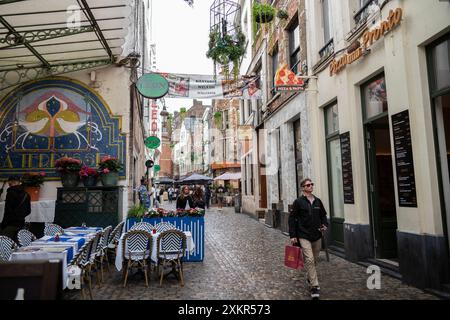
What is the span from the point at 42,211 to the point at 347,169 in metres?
7.74

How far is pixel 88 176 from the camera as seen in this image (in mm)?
9227

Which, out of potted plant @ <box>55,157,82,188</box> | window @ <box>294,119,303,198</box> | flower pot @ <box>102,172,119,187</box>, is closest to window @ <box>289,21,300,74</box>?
window @ <box>294,119,303,198</box>

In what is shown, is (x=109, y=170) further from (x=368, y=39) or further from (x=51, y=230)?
(x=368, y=39)

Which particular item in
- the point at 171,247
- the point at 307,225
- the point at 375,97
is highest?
the point at 375,97

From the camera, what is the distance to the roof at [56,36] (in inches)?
→ 271

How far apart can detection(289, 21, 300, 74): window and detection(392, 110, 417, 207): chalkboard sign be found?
21.6ft

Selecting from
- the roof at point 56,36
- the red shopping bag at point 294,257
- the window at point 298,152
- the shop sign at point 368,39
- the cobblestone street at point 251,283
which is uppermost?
the roof at point 56,36

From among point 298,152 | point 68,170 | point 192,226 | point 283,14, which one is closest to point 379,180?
point 192,226

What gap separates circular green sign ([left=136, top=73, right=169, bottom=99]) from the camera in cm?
995

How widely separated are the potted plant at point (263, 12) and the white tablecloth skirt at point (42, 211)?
32.2ft

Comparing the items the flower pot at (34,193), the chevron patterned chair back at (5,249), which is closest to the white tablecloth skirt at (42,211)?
the flower pot at (34,193)

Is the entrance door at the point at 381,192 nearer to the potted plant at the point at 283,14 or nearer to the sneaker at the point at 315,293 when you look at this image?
the sneaker at the point at 315,293
